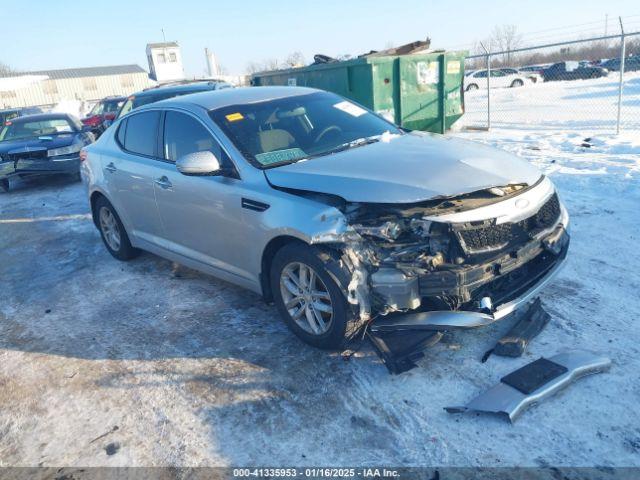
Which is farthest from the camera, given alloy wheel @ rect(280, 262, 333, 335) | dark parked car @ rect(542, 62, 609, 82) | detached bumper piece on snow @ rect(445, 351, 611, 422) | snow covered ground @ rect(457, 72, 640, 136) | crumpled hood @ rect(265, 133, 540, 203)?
dark parked car @ rect(542, 62, 609, 82)

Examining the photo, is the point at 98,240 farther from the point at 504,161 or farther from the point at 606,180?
the point at 606,180

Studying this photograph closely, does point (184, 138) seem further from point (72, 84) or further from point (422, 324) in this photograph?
point (72, 84)

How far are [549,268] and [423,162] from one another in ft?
3.73

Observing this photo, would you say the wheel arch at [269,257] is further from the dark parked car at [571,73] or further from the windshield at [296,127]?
the dark parked car at [571,73]

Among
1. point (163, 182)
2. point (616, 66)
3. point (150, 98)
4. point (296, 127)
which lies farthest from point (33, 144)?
point (616, 66)

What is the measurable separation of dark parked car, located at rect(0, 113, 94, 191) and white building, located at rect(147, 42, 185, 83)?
50369mm

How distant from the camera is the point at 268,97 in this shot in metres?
4.66

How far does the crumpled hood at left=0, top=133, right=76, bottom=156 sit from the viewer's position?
10336 mm

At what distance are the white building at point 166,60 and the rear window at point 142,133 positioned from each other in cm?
5736

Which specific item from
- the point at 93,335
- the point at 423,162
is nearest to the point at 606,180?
the point at 423,162

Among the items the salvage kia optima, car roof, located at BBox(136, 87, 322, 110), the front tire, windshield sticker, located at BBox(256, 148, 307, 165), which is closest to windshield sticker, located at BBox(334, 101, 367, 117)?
the salvage kia optima

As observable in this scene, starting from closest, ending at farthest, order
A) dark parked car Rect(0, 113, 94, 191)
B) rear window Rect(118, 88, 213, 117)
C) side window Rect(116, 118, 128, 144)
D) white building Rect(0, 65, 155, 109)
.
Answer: side window Rect(116, 118, 128, 144)
dark parked car Rect(0, 113, 94, 191)
rear window Rect(118, 88, 213, 117)
white building Rect(0, 65, 155, 109)

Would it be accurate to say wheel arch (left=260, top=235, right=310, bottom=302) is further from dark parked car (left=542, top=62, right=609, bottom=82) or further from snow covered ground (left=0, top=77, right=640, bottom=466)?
dark parked car (left=542, top=62, right=609, bottom=82)

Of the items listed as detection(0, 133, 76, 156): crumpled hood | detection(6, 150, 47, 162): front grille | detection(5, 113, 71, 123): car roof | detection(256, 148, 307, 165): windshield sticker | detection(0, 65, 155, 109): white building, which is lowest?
detection(6, 150, 47, 162): front grille
